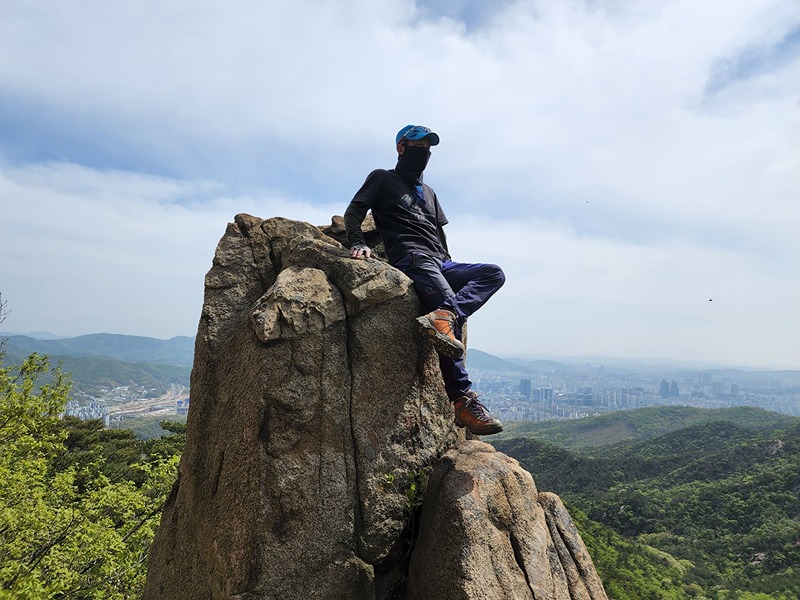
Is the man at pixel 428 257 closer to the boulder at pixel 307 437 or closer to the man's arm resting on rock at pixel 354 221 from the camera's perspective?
the man's arm resting on rock at pixel 354 221

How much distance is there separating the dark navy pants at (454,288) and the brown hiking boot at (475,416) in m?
0.12

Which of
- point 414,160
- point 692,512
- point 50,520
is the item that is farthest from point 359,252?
point 692,512

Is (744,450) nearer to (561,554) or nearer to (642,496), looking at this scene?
(642,496)

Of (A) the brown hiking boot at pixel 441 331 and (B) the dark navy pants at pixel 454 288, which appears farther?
(B) the dark navy pants at pixel 454 288

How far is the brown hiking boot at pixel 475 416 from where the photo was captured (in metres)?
6.63

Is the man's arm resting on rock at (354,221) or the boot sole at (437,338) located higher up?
the man's arm resting on rock at (354,221)

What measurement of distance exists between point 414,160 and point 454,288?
2133 millimetres

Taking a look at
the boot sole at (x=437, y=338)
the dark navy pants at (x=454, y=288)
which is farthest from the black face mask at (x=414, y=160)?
the boot sole at (x=437, y=338)

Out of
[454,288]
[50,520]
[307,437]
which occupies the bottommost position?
[50,520]

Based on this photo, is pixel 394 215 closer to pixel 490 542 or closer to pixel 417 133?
pixel 417 133

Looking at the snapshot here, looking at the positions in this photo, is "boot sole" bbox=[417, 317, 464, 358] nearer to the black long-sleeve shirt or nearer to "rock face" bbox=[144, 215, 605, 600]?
"rock face" bbox=[144, 215, 605, 600]

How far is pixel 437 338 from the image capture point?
241 inches

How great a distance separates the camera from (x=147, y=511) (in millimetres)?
19688

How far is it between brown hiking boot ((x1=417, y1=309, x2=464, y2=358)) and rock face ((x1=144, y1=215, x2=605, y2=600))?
51 cm
